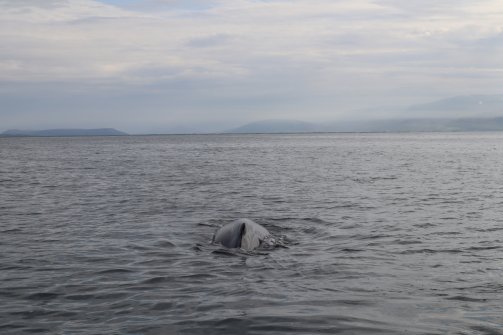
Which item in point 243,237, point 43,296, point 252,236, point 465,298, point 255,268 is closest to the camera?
point 465,298

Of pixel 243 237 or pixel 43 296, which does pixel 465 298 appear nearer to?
pixel 243 237

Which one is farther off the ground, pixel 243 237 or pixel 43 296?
pixel 243 237

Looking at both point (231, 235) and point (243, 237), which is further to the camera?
point (231, 235)

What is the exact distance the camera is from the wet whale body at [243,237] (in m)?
15.8

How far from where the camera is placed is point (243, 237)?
623 inches

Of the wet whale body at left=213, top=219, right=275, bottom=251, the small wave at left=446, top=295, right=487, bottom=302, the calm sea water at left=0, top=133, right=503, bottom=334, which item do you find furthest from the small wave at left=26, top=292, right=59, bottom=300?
the small wave at left=446, top=295, right=487, bottom=302

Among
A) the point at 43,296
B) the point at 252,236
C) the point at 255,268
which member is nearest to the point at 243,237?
the point at 252,236

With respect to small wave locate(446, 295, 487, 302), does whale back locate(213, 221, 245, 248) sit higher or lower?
higher

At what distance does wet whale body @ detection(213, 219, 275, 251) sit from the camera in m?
15.8

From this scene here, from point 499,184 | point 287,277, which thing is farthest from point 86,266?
point 499,184

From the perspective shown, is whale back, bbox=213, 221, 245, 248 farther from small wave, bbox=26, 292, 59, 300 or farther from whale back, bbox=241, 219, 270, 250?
small wave, bbox=26, 292, 59, 300

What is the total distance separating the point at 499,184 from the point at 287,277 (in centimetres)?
2735

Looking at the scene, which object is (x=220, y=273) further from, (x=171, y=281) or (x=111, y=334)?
(x=111, y=334)

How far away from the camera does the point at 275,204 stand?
87.6 ft
